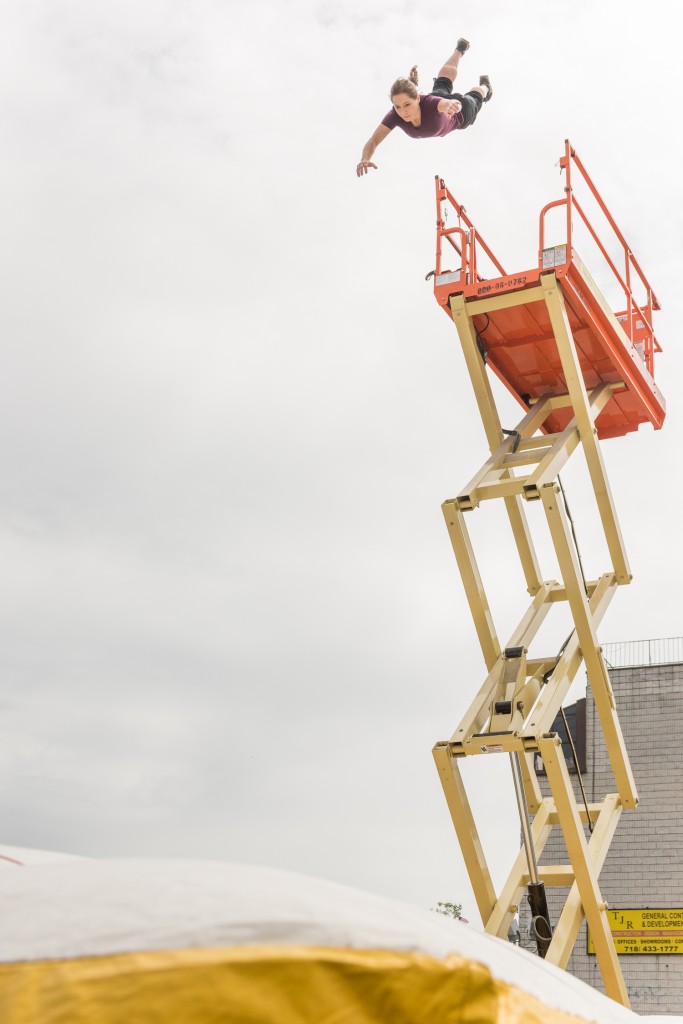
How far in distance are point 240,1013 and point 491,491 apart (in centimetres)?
668

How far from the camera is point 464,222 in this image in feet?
29.5

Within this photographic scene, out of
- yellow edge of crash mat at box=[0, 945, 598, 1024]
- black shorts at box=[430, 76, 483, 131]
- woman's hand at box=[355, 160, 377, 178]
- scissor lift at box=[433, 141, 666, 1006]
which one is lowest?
yellow edge of crash mat at box=[0, 945, 598, 1024]

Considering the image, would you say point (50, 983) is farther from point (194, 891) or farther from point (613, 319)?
point (613, 319)

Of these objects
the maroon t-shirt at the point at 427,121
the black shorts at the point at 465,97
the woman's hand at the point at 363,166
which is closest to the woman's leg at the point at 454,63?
the black shorts at the point at 465,97

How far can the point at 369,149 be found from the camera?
863 cm

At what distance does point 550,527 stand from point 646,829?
11331 mm

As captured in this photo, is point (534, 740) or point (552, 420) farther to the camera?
point (552, 420)

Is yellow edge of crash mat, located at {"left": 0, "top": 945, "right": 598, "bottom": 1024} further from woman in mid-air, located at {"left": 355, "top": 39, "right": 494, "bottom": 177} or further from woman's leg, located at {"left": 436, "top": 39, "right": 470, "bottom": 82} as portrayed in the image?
woman's leg, located at {"left": 436, "top": 39, "right": 470, "bottom": 82}

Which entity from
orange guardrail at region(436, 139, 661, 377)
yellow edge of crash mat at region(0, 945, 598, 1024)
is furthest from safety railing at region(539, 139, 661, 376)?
yellow edge of crash mat at region(0, 945, 598, 1024)

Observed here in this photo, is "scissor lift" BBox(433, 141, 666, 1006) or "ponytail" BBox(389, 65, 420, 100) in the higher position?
"ponytail" BBox(389, 65, 420, 100)

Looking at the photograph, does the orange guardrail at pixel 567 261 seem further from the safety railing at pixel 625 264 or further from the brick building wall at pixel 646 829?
the brick building wall at pixel 646 829

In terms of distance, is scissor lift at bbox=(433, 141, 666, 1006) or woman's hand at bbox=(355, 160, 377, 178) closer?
scissor lift at bbox=(433, 141, 666, 1006)

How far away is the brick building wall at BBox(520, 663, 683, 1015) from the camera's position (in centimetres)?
1620

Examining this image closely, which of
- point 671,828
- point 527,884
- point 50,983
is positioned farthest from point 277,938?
point 671,828
